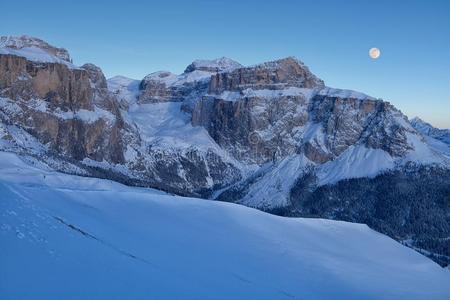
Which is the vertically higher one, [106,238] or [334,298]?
[106,238]

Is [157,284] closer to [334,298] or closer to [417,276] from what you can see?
[334,298]

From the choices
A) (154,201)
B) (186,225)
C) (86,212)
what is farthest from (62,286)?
(154,201)

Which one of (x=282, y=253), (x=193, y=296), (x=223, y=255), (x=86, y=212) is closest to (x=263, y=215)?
(x=282, y=253)

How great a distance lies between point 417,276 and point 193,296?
21.8 metres

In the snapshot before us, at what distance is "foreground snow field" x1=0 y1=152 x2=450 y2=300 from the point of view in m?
27.9

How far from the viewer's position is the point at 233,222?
45.9m

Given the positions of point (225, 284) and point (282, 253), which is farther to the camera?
point (282, 253)

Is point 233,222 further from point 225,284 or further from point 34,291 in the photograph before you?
point 34,291

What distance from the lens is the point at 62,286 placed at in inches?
1027

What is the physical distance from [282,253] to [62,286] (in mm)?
18862

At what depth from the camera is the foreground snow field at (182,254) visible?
27.9 m

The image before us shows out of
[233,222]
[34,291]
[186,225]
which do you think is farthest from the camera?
[233,222]

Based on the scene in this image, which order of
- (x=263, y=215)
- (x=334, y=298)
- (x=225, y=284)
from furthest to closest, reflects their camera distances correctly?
(x=263, y=215) → (x=334, y=298) → (x=225, y=284)

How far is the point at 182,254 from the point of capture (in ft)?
119
